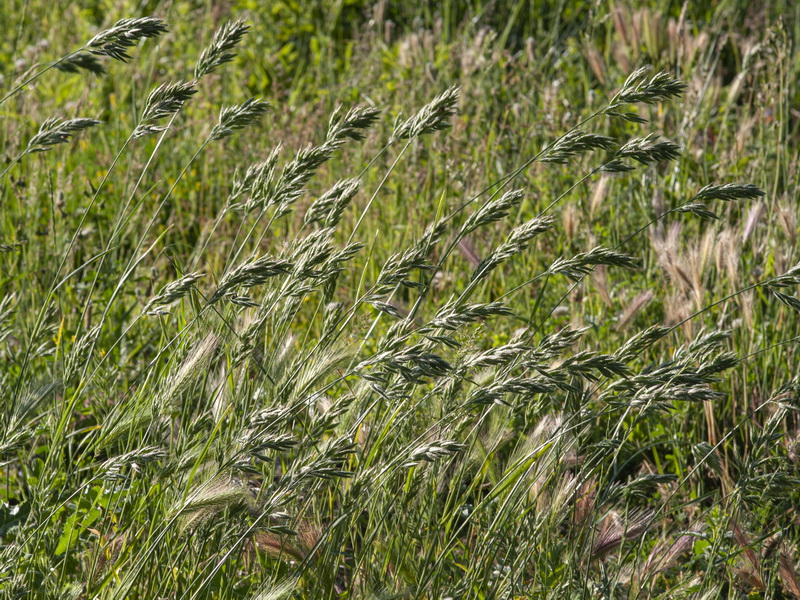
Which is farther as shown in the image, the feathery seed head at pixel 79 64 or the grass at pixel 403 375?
the grass at pixel 403 375

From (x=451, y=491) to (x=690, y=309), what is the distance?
3.28 ft

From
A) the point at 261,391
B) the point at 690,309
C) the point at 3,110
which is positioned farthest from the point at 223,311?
the point at 3,110

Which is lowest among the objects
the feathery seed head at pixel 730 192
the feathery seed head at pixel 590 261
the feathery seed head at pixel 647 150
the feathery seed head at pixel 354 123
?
the feathery seed head at pixel 590 261

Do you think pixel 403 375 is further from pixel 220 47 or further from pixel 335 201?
pixel 220 47

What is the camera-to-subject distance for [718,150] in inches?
137

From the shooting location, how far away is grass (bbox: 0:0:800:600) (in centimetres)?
136

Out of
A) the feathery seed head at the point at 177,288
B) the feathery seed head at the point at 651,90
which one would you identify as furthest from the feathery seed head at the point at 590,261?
the feathery seed head at the point at 177,288

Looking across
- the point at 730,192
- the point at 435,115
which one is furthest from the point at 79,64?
the point at 730,192

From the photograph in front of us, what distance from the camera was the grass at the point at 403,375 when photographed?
4.47ft

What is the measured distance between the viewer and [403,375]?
49.2 inches

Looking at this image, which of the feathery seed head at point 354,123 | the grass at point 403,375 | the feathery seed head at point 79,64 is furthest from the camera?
the feathery seed head at point 354,123

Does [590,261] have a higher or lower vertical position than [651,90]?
lower

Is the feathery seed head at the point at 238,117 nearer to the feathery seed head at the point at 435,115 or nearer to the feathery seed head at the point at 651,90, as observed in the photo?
the feathery seed head at the point at 435,115

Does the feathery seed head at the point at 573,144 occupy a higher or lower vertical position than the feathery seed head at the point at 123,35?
lower
